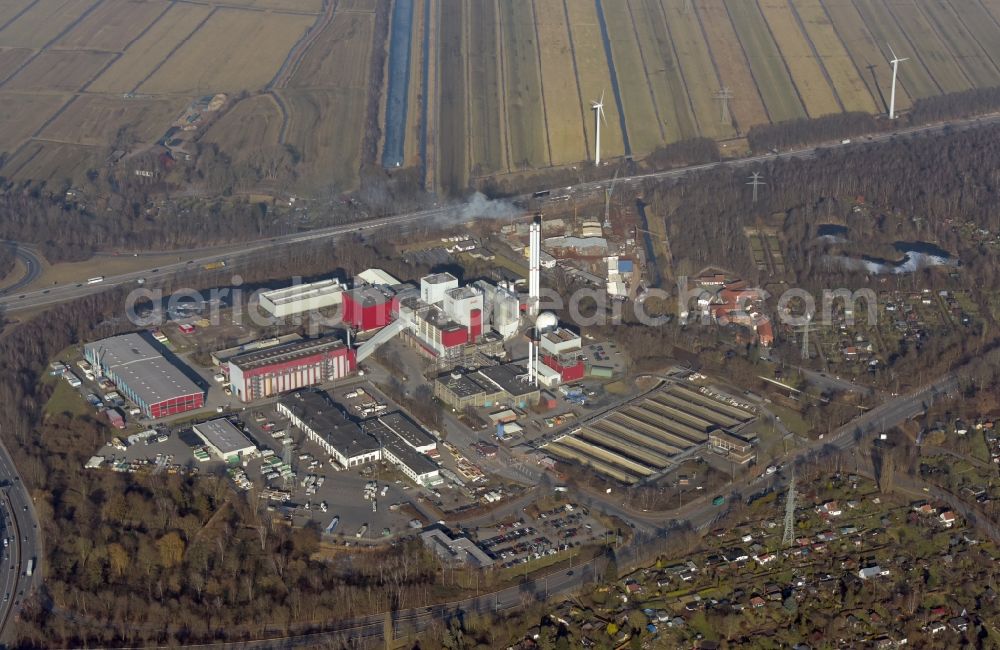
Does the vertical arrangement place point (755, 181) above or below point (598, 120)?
below

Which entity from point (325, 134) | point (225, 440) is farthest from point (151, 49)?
point (225, 440)

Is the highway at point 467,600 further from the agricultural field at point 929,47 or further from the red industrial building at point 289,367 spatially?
the agricultural field at point 929,47

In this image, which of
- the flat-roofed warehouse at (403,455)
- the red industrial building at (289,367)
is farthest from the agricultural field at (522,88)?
the flat-roofed warehouse at (403,455)

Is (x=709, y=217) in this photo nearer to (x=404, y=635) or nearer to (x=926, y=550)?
(x=926, y=550)

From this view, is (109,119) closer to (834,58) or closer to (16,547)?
(16,547)

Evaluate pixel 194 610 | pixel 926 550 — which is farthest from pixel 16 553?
pixel 926 550

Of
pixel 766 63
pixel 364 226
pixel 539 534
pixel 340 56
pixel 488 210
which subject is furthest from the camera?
pixel 340 56
